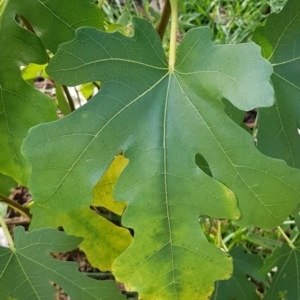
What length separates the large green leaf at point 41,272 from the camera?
917 mm

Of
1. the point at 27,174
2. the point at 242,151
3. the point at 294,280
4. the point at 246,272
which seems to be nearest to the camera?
the point at 242,151

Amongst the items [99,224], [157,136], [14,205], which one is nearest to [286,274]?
[99,224]

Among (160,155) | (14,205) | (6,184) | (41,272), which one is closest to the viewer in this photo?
(160,155)

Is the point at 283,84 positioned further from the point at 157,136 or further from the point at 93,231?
the point at 93,231

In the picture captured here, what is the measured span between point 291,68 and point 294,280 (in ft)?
1.70

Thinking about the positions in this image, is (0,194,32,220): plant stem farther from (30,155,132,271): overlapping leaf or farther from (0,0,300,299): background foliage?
(0,0,300,299): background foliage

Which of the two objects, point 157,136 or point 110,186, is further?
point 110,186

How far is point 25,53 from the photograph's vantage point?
87cm

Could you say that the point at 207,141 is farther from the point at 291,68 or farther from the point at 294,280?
the point at 294,280

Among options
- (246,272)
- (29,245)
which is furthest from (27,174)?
(246,272)

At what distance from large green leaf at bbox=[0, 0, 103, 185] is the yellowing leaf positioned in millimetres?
228

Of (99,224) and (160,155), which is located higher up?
(160,155)

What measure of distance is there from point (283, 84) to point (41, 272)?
1.82 feet

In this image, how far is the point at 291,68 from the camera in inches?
34.3
